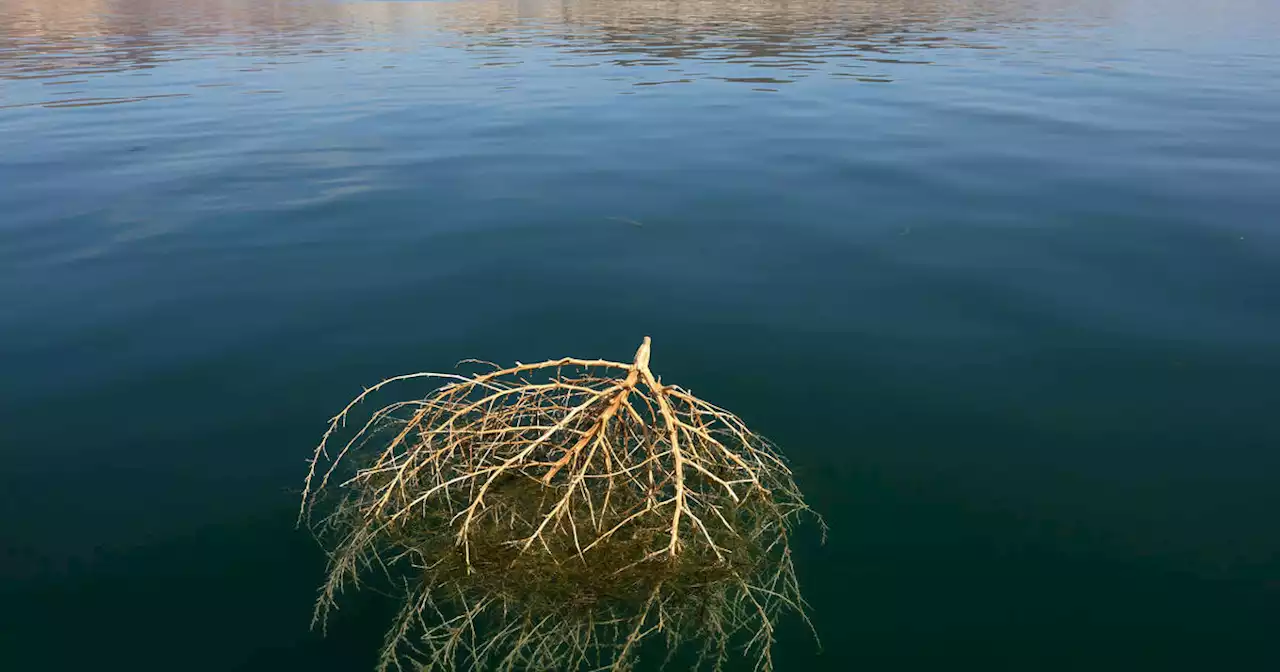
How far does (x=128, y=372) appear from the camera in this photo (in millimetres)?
8508

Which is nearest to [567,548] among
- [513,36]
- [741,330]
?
[741,330]

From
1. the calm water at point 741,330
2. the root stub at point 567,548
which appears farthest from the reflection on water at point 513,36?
the root stub at point 567,548

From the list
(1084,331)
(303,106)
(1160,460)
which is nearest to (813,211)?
(1084,331)

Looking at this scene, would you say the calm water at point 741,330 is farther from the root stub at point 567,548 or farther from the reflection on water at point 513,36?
the reflection on water at point 513,36

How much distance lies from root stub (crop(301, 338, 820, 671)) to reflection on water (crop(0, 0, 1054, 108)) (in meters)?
23.9

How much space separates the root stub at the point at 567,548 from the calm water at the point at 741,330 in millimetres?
362

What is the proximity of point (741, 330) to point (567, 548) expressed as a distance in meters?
4.49

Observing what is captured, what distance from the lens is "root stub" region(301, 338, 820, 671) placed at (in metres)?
5.06

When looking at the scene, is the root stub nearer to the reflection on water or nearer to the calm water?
the calm water

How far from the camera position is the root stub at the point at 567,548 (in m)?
5.06

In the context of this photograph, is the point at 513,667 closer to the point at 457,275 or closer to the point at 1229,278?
the point at 457,275

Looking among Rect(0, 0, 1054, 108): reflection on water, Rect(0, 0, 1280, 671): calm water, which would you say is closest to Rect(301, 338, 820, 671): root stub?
Rect(0, 0, 1280, 671): calm water

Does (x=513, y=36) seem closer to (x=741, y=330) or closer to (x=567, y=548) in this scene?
(x=741, y=330)

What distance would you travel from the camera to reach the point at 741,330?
30.9 ft
